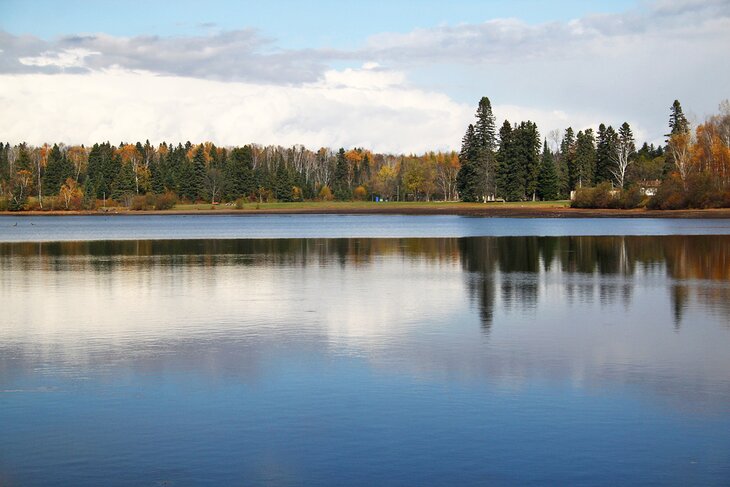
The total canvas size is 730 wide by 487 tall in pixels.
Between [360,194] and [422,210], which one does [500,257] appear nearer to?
[422,210]

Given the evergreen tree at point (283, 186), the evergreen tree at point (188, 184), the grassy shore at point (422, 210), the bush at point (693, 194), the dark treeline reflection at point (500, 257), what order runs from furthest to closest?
the evergreen tree at point (283, 186) → the evergreen tree at point (188, 184) → the grassy shore at point (422, 210) → the bush at point (693, 194) → the dark treeline reflection at point (500, 257)

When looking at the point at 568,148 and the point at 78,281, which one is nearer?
the point at 78,281

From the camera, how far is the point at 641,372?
14734 mm

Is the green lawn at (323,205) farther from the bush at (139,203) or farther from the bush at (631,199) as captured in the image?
the bush at (631,199)

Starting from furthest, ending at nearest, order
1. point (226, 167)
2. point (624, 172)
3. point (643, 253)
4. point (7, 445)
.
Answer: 1. point (226, 167)
2. point (624, 172)
3. point (643, 253)
4. point (7, 445)

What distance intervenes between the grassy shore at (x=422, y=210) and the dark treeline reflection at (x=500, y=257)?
45965 mm

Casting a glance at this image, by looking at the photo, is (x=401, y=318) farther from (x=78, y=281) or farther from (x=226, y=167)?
(x=226, y=167)

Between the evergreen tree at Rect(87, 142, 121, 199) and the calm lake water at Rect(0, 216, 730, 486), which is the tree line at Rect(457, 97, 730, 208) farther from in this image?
the calm lake water at Rect(0, 216, 730, 486)

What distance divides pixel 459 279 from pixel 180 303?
10.4 m

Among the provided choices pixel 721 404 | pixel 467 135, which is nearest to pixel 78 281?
pixel 721 404

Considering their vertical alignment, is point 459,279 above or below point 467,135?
below

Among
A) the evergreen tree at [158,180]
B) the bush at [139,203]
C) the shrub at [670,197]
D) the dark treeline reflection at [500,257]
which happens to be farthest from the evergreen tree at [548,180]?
the dark treeline reflection at [500,257]

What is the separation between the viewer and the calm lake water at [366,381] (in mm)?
10117

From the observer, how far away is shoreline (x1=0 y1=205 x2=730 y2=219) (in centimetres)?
9706
